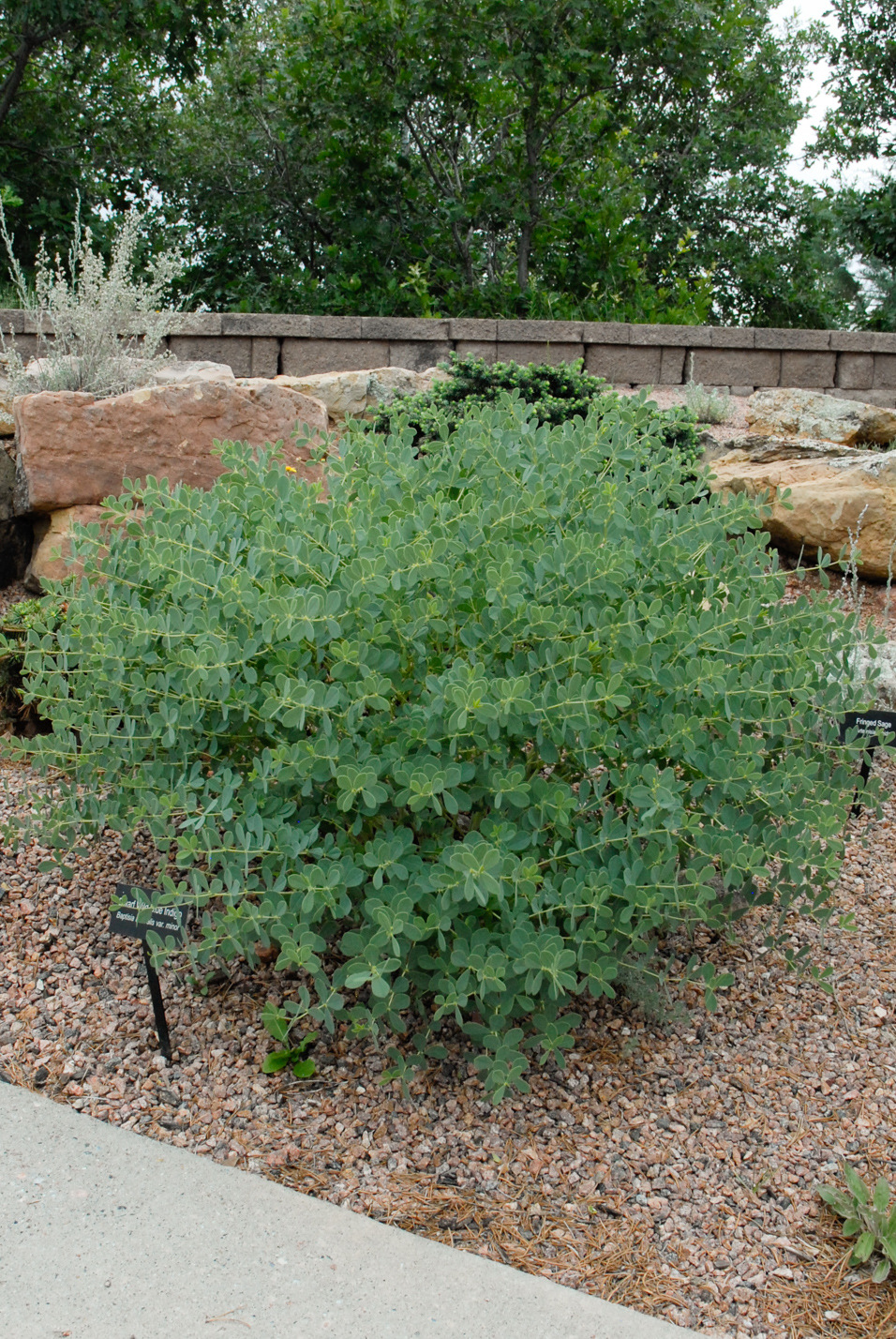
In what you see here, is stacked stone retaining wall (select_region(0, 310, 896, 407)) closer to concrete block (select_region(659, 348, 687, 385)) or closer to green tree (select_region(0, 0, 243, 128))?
concrete block (select_region(659, 348, 687, 385))

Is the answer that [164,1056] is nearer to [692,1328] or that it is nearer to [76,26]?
[692,1328]

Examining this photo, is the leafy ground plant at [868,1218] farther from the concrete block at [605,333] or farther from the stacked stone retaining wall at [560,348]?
the concrete block at [605,333]

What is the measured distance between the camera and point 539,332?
332 inches

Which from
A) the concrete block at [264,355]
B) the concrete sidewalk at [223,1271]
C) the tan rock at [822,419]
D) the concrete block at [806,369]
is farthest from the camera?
the concrete block at [806,369]

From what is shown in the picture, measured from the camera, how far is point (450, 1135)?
218 cm

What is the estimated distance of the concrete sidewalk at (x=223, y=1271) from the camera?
1674 mm

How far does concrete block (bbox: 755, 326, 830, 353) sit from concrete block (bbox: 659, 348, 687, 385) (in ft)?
2.50

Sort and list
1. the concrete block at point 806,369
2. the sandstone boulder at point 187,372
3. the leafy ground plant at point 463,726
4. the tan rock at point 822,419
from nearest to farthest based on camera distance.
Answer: the leafy ground plant at point 463,726, the sandstone boulder at point 187,372, the tan rock at point 822,419, the concrete block at point 806,369

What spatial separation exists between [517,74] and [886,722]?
8252 millimetres

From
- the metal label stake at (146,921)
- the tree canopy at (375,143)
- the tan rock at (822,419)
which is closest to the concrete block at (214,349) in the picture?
the tree canopy at (375,143)

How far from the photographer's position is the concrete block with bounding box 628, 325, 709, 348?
28.6ft

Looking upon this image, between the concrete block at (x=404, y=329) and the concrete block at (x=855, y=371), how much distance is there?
367 centimetres

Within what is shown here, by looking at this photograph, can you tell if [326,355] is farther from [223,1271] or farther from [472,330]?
[223,1271]

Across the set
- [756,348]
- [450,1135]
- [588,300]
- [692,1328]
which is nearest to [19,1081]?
[450,1135]
